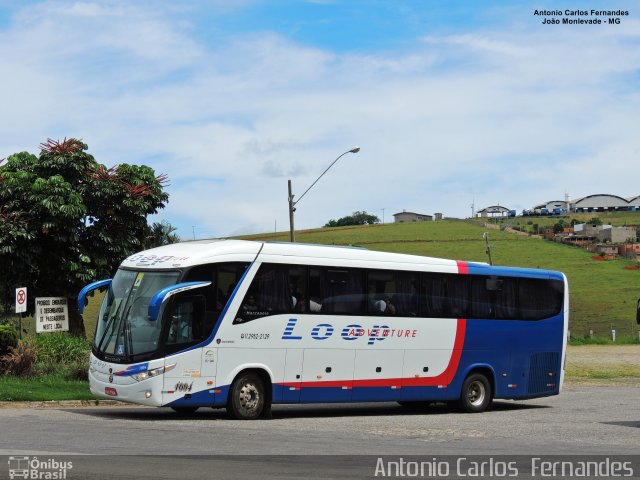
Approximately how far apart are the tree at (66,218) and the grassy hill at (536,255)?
133 ft

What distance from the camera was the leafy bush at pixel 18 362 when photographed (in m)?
23.3

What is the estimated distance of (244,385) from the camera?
738 inches

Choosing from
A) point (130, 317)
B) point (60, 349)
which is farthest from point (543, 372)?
point (60, 349)

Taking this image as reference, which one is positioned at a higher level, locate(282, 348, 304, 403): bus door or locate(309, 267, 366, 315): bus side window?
locate(309, 267, 366, 315): bus side window

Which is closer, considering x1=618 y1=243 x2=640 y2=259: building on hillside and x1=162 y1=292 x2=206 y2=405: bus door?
x1=162 y1=292 x2=206 y2=405: bus door

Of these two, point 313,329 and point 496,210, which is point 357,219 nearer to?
point 496,210

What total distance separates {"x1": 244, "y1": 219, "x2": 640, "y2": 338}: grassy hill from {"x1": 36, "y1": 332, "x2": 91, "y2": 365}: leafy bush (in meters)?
44.4

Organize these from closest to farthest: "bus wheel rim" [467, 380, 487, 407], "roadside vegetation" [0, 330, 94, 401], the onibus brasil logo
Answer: the onibus brasil logo < "roadside vegetation" [0, 330, 94, 401] < "bus wheel rim" [467, 380, 487, 407]

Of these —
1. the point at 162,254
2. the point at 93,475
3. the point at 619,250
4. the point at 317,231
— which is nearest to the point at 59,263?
the point at 162,254

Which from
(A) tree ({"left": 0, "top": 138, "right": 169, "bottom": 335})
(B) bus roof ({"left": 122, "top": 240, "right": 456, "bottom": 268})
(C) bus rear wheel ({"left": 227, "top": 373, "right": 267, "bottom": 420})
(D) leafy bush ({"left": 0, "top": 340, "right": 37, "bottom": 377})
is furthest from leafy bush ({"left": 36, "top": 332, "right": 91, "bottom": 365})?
(C) bus rear wheel ({"left": 227, "top": 373, "right": 267, "bottom": 420})

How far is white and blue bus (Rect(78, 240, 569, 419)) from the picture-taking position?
1791 cm

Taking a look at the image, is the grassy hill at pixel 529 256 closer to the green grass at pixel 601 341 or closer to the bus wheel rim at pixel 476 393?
the green grass at pixel 601 341

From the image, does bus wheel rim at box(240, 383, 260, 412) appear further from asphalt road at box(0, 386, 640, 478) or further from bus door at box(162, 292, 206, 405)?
bus door at box(162, 292, 206, 405)

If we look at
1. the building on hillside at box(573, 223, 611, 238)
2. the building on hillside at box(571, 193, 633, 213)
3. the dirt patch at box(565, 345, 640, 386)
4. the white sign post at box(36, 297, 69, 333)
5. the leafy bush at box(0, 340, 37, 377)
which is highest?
the building on hillside at box(571, 193, 633, 213)
